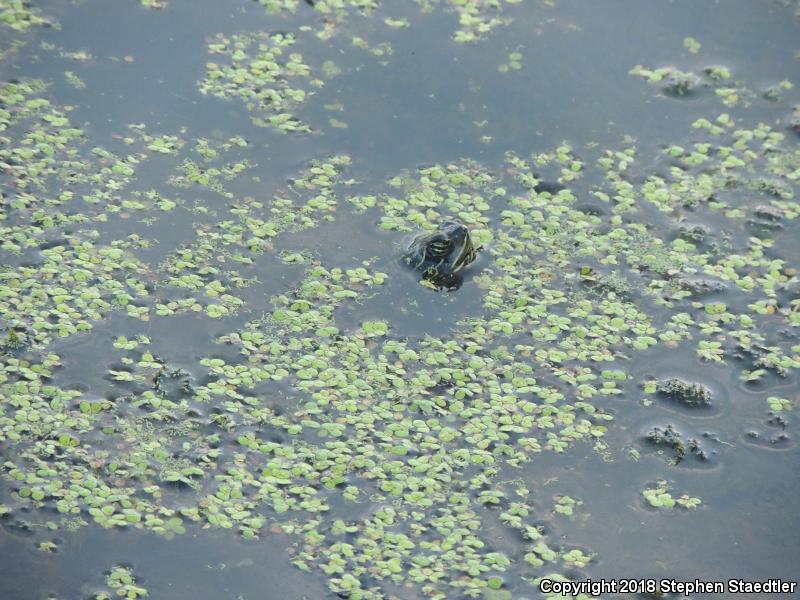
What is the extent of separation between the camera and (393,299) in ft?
21.0

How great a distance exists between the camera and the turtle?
6.53 m

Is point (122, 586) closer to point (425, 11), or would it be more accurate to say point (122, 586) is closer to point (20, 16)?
point (20, 16)

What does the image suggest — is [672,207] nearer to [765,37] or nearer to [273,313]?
[765,37]

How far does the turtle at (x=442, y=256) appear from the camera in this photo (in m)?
6.53

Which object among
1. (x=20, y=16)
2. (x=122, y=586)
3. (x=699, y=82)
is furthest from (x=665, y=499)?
(x=20, y=16)

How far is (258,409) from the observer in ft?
18.6

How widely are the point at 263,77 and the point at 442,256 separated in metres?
2.20

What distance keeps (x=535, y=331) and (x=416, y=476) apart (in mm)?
1321

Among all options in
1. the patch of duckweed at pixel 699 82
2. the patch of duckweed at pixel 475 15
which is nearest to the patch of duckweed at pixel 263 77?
the patch of duckweed at pixel 475 15

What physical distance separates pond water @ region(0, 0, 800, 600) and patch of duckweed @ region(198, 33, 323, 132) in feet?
0.08

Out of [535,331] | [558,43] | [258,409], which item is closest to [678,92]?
[558,43]

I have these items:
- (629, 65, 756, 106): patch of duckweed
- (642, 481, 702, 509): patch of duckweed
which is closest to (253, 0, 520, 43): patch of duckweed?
(629, 65, 756, 106): patch of duckweed

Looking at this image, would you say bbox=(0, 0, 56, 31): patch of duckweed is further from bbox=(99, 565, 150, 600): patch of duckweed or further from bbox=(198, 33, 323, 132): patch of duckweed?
bbox=(99, 565, 150, 600): patch of duckweed

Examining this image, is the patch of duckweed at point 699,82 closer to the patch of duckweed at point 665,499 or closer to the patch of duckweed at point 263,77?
the patch of duckweed at point 263,77
